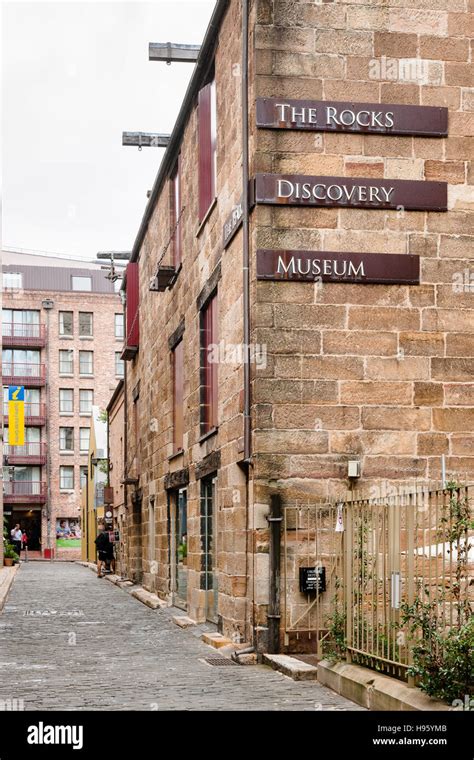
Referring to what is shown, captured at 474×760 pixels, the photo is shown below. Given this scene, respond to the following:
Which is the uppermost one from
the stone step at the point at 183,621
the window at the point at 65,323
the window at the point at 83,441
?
the window at the point at 65,323

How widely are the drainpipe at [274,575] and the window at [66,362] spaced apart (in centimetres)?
5678

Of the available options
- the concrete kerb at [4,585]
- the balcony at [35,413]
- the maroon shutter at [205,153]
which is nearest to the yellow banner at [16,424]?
the concrete kerb at [4,585]

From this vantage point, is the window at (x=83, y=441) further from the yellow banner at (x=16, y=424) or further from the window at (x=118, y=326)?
the yellow banner at (x=16, y=424)

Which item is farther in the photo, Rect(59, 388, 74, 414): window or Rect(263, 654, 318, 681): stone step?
Rect(59, 388, 74, 414): window

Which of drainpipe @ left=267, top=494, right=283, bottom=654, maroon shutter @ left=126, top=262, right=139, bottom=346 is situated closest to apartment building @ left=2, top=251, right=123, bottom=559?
maroon shutter @ left=126, top=262, right=139, bottom=346

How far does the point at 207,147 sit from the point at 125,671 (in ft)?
26.5

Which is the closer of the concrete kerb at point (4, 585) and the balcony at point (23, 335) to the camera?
the concrete kerb at point (4, 585)

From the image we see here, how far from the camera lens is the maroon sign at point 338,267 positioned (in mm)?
12633

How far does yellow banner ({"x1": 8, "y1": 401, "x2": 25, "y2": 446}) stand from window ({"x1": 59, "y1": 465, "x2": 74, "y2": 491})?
24529mm

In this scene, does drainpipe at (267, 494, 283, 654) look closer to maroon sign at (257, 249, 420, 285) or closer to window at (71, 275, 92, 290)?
maroon sign at (257, 249, 420, 285)

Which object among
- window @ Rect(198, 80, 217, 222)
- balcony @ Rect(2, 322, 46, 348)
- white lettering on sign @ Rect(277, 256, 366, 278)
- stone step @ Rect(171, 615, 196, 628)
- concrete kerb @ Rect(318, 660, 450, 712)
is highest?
balcony @ Rect(2, 322, 46, 348)

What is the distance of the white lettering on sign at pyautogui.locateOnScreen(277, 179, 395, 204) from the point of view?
12781mm

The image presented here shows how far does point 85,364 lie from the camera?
68.4 meters

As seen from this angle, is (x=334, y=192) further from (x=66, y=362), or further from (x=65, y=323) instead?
(x=65, y=323)
